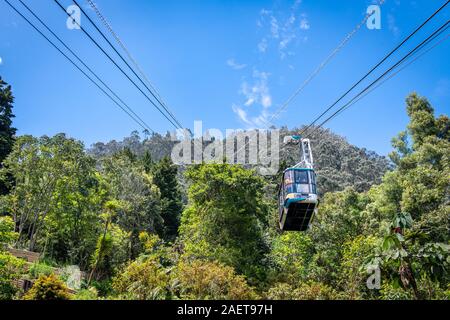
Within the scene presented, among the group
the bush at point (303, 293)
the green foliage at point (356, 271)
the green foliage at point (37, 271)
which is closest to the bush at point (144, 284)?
the bush at point (303, 293)

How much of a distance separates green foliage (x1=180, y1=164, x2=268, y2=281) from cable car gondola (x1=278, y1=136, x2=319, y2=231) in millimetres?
7591

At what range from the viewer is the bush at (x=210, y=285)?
47.6 feet

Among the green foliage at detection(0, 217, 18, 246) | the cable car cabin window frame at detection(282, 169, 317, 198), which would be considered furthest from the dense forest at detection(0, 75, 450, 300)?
the cable car cabin window frame at detection(282, 169, 317, 198)

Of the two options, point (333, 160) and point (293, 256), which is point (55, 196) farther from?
point (333, 160)

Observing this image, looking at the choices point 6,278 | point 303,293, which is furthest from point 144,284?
point 303,293

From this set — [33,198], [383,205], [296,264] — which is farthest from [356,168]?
[33,198]

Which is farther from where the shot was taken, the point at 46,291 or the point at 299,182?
the point at 46,291

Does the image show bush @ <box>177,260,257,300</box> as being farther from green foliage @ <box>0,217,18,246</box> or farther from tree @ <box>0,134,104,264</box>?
tree @ <box>0,134,104,264</box>

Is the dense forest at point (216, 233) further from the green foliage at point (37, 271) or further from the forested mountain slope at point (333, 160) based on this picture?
the forested mountain slope at point (333, 160)

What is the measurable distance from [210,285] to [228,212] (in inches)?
289

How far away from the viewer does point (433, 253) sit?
1173 centimetres

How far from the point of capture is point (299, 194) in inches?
516
